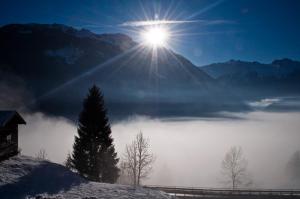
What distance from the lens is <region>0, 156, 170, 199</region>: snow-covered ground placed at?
70.7 ft

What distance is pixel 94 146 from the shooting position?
123 ft

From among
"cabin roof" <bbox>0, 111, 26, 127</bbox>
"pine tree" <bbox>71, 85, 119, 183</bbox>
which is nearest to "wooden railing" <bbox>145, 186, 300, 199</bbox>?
"pine tree" <bbox>71, 85, 119, 183</bbox>

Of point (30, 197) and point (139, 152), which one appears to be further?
point (139, 152)

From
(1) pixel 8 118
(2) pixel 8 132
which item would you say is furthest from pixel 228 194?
(1) pixel 8 118

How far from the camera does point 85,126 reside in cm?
3769

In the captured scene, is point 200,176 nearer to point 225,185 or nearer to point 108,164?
point 225,185

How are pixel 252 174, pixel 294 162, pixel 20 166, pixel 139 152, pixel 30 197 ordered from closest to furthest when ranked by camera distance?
pixel 30 197
pixel 20 166
pixel 139 152
pixel 294 162
pixel 252 174

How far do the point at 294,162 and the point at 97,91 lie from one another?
79.5 m

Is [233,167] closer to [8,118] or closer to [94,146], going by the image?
[94,146]

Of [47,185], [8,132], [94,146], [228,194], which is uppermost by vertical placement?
[8,132]

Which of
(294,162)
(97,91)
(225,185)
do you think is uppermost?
(97,91)

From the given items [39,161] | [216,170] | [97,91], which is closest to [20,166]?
[39,161]

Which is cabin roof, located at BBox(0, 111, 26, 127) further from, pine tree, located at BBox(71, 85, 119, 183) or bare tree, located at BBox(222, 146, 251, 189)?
bare tree, located at BBox(222, 146, 251, 189)

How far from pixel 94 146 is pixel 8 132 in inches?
404
